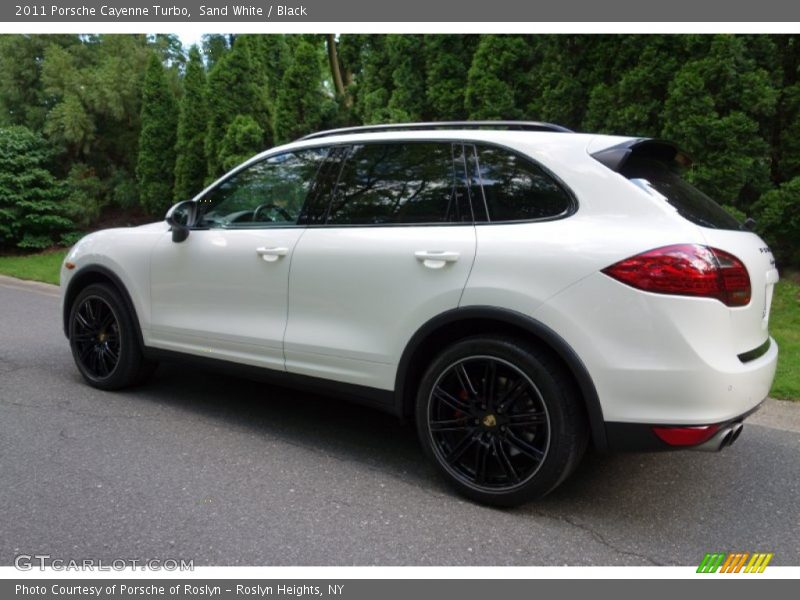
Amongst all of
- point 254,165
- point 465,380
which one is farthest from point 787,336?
point 254,165

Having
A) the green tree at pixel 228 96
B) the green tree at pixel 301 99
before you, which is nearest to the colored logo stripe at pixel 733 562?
the green tree at pixel 301 99

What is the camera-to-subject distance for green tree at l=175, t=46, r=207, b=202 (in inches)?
531

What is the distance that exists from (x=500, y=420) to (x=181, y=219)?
257 centimetres

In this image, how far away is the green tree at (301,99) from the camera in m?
11.6

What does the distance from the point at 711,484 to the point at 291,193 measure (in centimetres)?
287

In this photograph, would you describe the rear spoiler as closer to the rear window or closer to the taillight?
the rear window

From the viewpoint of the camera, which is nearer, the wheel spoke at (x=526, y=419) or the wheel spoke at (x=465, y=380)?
the wheel spoke at (x=526, y=419)

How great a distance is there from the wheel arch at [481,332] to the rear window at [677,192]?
801mm

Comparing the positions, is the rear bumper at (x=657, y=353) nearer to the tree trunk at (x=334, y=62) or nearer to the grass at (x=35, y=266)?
the grass at (x=35, y=266)

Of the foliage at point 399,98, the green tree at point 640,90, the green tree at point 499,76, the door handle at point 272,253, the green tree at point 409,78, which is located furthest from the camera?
the green tree at point 409,78

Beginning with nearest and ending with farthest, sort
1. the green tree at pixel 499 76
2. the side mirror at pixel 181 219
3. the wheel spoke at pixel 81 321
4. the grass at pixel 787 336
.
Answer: the side mirror at pixel 181 219
the grass at pixel 787 336
the wheel spoke at pixel 81 321
the green tree at pixel 499 76

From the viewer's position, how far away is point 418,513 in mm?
3021

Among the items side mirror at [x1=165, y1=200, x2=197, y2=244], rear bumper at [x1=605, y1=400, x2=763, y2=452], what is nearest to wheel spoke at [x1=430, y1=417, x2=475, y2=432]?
rear bumper at [x1=605, y1=400, x2=763, y2=452]

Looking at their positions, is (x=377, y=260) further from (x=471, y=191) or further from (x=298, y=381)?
(x=298, y=381)
